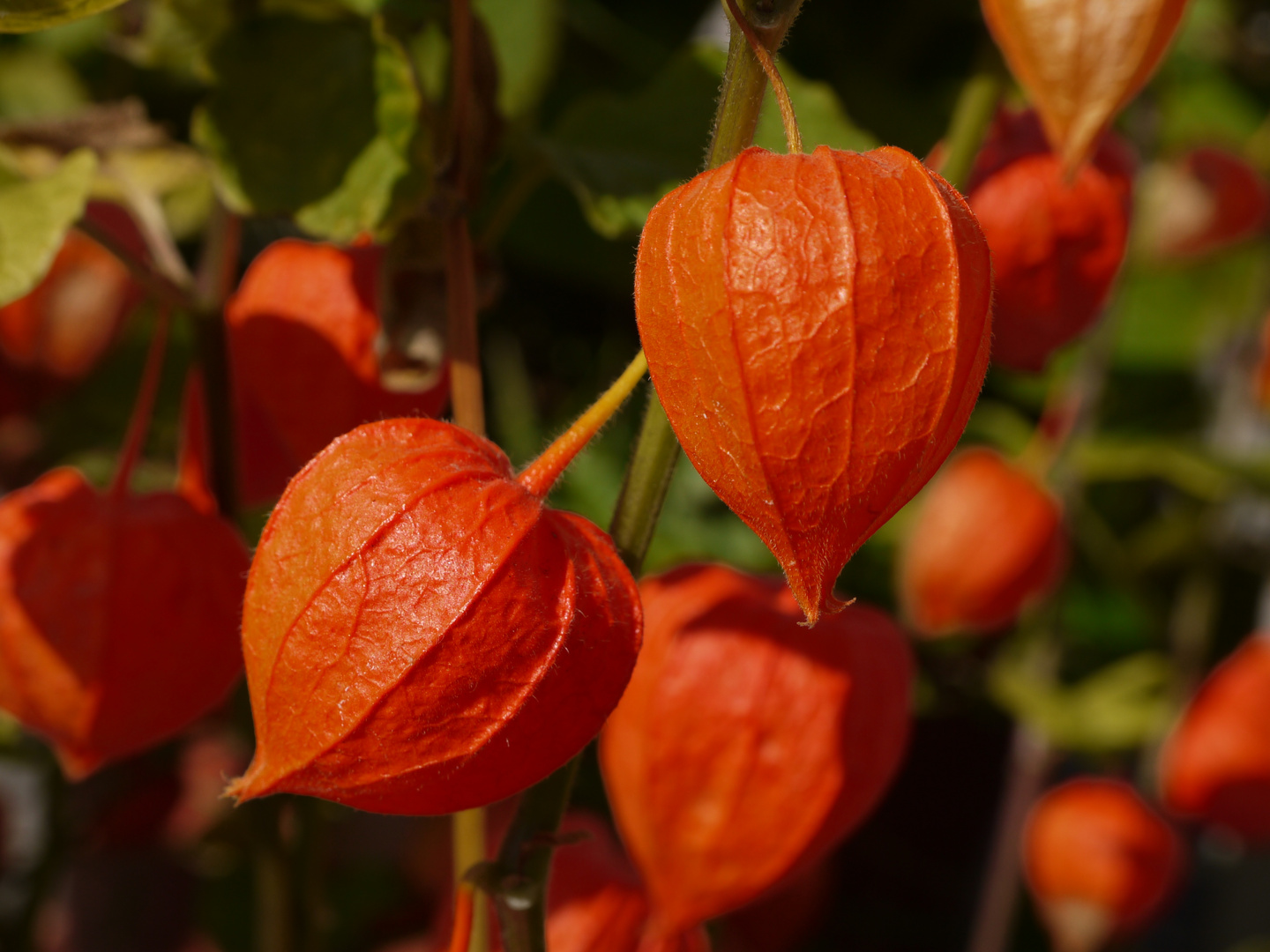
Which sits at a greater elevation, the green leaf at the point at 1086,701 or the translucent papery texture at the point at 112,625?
the translucent papery texture at the point at 112,625

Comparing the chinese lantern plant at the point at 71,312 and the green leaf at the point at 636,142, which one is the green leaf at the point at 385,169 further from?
the chinese lantern plant at the point at 71,312

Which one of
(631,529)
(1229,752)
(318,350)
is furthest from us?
(1229,752)

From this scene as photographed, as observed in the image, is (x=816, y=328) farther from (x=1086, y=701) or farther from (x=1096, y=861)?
(x=1086, y=701)

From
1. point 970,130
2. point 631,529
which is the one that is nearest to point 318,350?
point 631,529

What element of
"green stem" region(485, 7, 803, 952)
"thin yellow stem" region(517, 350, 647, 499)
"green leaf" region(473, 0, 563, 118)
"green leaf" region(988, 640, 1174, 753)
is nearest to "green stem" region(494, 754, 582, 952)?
"green stem" region(485, 7, 803, 952)

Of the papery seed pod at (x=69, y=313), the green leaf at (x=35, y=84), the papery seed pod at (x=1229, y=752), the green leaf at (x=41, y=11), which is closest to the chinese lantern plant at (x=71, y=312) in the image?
the papery seed pod at (x=69, y=313)

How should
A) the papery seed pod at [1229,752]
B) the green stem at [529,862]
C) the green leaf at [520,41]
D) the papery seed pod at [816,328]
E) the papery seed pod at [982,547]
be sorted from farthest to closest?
the papery seed pod at [1229,752] → the papery seed pod at [982,547] → the green leaf at [520,41] → the green stem at [529,862] → the papery seed pod at [816,328]

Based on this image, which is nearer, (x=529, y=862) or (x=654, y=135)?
(x=529, y=862)

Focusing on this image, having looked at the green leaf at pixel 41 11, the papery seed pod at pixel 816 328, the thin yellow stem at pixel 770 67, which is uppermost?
the thin yellow stem at pixel 770 67
